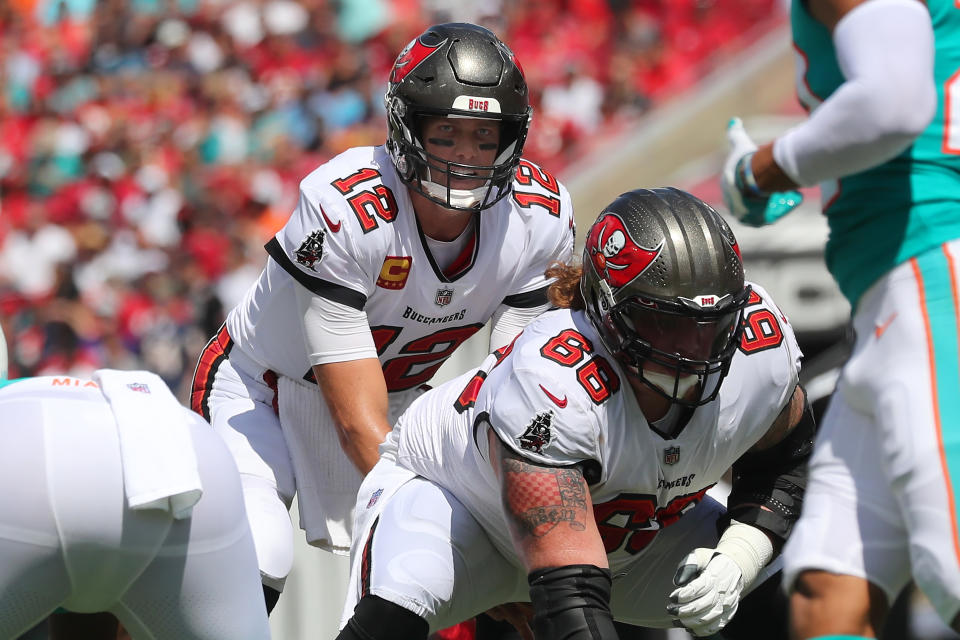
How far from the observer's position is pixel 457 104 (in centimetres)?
366

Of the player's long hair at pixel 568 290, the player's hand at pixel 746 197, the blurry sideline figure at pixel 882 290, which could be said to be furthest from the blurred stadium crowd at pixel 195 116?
the blurry sideline figure at pixel 882 290

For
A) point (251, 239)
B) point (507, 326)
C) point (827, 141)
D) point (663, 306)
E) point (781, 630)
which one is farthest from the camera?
point (251, 239)

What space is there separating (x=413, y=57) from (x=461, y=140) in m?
0.31

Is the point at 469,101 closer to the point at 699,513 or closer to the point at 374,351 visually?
the point at 374,351

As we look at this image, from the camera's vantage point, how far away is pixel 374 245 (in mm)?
3666

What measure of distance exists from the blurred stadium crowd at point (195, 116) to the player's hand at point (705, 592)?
243 inches

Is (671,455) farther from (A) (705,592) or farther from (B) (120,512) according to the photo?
(B) (120,512)

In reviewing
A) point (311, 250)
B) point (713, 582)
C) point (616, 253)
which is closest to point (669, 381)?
point (616, 253)

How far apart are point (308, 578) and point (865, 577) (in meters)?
3.21

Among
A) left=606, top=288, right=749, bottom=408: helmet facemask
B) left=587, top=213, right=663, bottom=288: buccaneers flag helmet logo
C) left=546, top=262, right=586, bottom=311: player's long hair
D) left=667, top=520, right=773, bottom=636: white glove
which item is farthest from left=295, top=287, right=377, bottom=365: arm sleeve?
left=667, top=520, right=773, bottom=636: white glove

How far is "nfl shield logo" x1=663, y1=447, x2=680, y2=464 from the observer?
3045 mm

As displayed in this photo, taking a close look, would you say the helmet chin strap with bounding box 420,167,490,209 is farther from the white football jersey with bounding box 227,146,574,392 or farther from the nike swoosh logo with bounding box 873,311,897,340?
the nike swoosh logo with bounding box 873,311,897,340

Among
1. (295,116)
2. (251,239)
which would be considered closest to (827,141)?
(251,239)

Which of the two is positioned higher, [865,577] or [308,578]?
[865,577]
